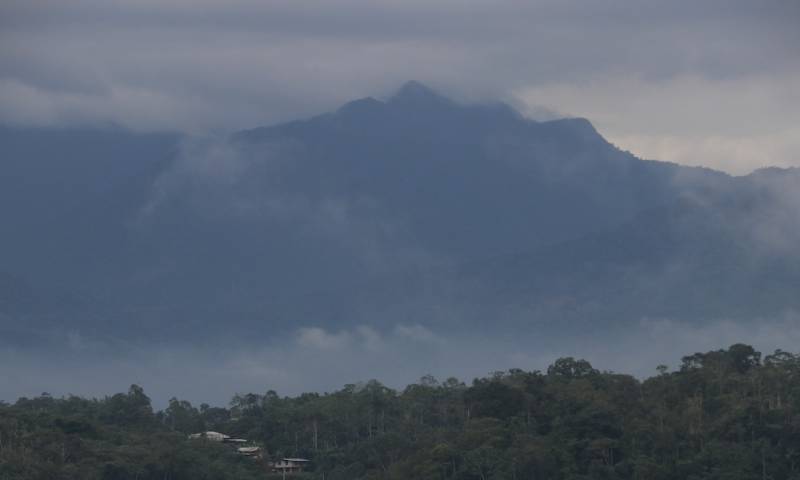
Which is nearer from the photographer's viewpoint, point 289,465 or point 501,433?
point 501,433

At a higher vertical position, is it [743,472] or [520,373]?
[520,373]

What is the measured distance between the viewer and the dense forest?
43.1 meters

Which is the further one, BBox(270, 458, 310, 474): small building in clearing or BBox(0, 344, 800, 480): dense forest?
BBox(270, 458, 310, 474): small building in clearing

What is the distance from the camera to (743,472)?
4159cm

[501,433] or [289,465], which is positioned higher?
[501,433]

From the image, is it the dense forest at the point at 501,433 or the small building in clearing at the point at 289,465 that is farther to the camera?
the small building in clearing at the point at 289,465

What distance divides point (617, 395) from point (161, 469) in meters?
13.1

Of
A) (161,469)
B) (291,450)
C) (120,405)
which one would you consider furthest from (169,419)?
(161,469)

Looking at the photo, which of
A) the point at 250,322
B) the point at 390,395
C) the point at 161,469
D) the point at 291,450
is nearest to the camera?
the point at 161,469

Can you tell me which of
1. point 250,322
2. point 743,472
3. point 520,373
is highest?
point 250,322

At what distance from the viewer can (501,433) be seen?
149ft

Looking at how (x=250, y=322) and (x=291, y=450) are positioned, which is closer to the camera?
(x=291, y=450)

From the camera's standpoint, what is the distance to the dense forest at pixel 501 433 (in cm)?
4309

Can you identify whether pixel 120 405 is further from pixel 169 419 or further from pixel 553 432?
pixel 553 432
